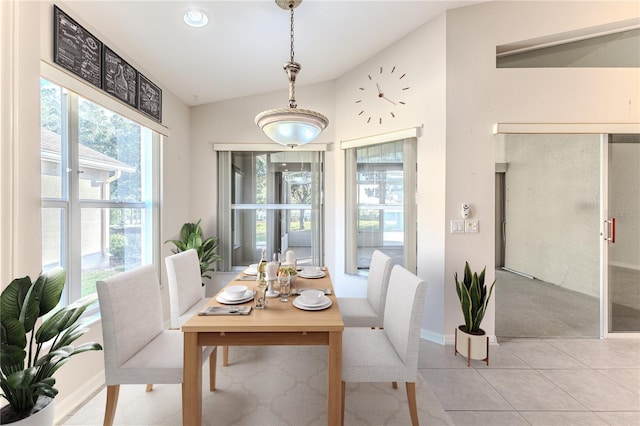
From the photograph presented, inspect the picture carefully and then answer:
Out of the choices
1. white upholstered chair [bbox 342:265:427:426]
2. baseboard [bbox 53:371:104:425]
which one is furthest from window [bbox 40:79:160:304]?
white upholstered chair [bbox 342:265:427:426]

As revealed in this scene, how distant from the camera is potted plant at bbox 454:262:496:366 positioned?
7.27 ft

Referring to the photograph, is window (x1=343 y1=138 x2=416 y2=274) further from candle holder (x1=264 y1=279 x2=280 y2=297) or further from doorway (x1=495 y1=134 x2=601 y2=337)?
candle holder (x1=264 y1=279 x2=280 y2=297)

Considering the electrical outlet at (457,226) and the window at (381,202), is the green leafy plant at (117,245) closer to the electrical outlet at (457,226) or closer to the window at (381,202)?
the window at (381,202)

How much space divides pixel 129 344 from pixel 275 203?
96.5 inches

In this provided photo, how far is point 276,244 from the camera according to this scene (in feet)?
12.4

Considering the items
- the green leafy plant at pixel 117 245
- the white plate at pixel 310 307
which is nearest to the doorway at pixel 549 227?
the white plate at pixel 310 307

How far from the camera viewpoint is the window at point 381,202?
114 inches

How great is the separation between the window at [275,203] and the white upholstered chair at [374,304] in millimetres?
1452

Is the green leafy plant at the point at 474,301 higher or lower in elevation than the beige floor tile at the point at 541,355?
higher

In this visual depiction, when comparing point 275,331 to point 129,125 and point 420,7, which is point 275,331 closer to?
point 129,125

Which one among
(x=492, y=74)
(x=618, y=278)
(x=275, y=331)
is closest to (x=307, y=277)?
(x=275, y=331)

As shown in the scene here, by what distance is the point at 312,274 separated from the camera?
7.57ft

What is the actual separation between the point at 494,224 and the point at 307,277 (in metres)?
1.85

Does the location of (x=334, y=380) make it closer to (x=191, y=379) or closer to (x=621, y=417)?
(x=191, y=379)
